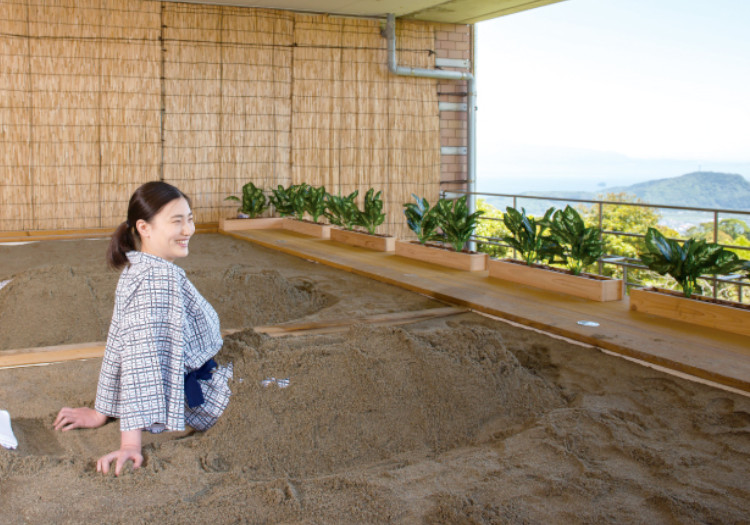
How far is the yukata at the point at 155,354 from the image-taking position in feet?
6.54

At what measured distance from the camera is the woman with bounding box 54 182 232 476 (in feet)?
6.53

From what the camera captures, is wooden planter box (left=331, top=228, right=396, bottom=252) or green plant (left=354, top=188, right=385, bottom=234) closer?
wooden planter box (left=331, top=228, right=396, bottom=252)

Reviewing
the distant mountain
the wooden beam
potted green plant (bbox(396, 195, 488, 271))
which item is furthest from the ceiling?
the distant mountain

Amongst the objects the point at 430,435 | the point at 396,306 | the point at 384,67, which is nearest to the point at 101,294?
the point at 396,306

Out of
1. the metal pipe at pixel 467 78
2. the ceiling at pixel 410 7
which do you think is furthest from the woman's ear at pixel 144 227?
the metal pipe at pixel 467 78

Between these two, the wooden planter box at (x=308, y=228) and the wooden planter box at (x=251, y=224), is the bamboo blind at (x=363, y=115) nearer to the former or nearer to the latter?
the wooden planter box at (x=251, y=224)

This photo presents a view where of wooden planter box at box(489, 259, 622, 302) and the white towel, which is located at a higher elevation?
wooden planter box at box(489, 259, 622, 302)

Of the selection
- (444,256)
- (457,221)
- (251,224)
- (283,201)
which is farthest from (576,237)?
(251,224)

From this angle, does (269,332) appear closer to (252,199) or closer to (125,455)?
(125,455)

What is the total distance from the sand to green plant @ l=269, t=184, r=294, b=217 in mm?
4905

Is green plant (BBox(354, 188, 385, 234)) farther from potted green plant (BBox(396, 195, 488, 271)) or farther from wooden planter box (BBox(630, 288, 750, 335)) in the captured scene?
wooden planter box (BBox(630, 288, 750, 335))

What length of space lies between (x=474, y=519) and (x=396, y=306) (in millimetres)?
2601

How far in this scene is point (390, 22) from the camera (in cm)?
873

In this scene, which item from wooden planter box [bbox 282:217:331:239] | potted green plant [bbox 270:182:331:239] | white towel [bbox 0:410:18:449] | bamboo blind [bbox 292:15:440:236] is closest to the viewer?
white towel [bbox 0:410:18:449]
